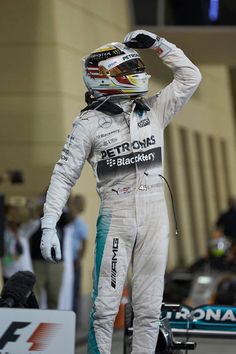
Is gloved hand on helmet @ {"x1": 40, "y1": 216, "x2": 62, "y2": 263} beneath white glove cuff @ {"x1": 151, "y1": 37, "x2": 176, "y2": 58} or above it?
beneath

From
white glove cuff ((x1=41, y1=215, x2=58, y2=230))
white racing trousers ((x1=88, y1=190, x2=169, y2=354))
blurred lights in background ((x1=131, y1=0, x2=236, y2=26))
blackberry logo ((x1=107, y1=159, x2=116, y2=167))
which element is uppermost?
blurred lights in background ((x1=131, y1=0, x2=236, y2=26))

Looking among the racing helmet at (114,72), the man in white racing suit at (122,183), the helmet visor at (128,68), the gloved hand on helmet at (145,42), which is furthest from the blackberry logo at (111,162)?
the gloved hand on helmet at (145,42)

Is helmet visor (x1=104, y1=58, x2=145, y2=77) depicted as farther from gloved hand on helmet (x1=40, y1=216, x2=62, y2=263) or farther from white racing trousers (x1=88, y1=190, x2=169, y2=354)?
gloved hand on helmet (x1=40, y1=216, x2=62, y2=263)

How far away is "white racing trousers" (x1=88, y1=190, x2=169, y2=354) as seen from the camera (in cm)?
729

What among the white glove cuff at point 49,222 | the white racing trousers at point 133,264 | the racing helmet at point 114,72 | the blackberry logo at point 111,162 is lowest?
the white racing trousers at point 133,264

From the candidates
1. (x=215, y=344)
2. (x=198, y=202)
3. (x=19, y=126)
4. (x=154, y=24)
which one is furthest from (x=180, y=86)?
(x=198, y=202)

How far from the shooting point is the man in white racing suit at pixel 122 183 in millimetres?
7316

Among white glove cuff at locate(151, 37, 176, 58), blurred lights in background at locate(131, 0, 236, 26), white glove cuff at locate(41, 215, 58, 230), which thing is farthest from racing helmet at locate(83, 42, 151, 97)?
blurred lights in background at locate(131, 0, 236, 26)

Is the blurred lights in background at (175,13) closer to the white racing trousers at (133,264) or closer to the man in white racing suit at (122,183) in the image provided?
the man in white racing suit at (122,183)

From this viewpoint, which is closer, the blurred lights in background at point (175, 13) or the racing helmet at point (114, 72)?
the racing helmet at point (114, 72)

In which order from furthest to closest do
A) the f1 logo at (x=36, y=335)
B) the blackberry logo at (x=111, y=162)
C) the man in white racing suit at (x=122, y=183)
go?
1. the blackberry logo at (x=111, y=162)
2. the man in white racing suit at (x=122, y=183)
3. the f1 logo at (x=36, y=335)

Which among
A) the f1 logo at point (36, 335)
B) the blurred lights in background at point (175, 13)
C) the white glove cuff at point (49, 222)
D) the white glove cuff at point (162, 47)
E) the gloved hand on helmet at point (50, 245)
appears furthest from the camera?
the blurred lights in background at point (175, 13)

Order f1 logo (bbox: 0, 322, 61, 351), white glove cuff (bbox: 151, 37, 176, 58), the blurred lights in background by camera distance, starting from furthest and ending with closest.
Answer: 1. the blurred lights in background
2. white glove cuff (bbox: 151, 37, 176, 58)
3. f1 logo (bbox: 0, 322, 61, 351)

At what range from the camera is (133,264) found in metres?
7.43
